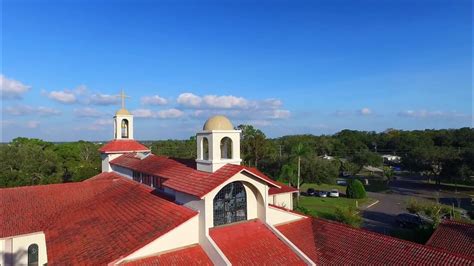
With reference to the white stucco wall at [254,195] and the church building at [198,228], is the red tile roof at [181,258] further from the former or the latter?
the white stucco wall at [254,195]

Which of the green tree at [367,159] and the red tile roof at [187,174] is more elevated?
the red tile roof at [187,174]

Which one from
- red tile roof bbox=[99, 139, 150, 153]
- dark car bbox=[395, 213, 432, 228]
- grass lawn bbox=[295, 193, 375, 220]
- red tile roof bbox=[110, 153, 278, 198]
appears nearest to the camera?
red tile roof bbox=[110, 153, 278, 198]

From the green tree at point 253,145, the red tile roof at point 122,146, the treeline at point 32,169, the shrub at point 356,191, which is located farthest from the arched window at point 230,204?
the green tree at point 253,145

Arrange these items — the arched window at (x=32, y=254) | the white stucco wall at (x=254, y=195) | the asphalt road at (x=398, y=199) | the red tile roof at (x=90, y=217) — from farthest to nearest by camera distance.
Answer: the asphalt road at (x=398, y=199)
the arched window at (x=32, y=254)
the white stucco wall at (x=254, y=195)
the red tile roof at (x=90, y=217)

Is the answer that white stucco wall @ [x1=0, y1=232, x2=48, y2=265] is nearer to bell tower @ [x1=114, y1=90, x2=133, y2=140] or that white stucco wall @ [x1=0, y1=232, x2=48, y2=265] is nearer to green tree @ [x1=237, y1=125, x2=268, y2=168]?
bell tower @ [x1=114, y1=90, x2=133, y2=140]

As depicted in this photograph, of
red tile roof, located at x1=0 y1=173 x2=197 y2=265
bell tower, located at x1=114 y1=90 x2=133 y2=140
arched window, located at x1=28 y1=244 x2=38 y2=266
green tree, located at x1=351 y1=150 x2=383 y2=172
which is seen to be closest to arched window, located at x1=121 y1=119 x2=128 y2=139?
bell tower, located at x1=114 y1=90 x2=133 y2=140

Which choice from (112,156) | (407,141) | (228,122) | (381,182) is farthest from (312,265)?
(407,141)
